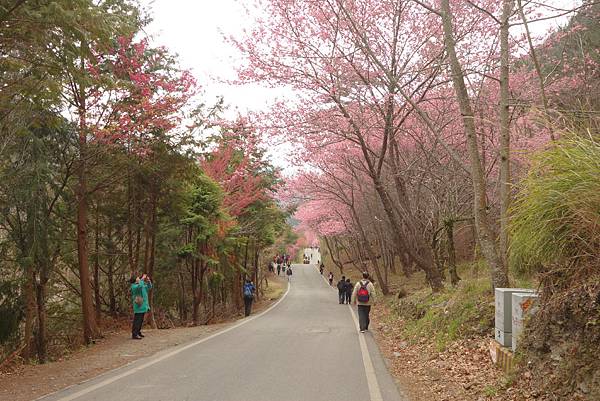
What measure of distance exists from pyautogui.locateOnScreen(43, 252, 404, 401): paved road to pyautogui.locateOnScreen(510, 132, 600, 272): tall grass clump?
8.36ft

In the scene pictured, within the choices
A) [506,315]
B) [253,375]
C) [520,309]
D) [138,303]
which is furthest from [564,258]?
[138,303]

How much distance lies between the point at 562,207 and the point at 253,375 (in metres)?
4.76

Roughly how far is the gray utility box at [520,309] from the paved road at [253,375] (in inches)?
65.4

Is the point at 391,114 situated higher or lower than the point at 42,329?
higher

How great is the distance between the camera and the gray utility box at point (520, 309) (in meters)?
5.81

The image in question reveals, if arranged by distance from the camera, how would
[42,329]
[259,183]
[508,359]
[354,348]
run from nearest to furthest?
1. [508,359]
2. [354,348]
3. [42,329]
4. [259,183]

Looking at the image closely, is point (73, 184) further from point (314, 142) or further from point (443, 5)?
point (443, 5)

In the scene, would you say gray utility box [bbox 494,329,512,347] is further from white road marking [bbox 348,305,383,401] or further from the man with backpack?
the man with backpack

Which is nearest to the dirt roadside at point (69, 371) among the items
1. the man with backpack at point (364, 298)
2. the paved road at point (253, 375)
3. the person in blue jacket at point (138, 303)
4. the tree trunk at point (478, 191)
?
the paved road at point (253, 375)

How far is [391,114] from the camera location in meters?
13.4

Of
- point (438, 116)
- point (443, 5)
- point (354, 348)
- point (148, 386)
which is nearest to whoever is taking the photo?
point (148, 386)

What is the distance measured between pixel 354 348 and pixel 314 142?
7788 millimetres

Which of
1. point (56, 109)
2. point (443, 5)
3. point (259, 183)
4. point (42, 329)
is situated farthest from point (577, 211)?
point (259, 183)

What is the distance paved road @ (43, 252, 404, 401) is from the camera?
6055 millimetres
